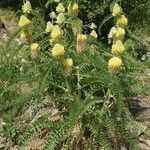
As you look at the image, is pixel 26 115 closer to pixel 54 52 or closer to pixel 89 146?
pixel 89 146

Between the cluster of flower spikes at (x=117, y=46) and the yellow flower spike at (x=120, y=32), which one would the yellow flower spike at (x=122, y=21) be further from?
the yellow flower spike at (x=120, y=32)

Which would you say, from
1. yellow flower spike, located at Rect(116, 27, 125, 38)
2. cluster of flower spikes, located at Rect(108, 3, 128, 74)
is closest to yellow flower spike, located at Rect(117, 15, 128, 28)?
cluster of flower spikes, located at Rect(108, 3, 128, 74)

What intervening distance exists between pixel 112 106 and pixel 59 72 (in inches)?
24.2

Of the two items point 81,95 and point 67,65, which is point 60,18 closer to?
point 67,65

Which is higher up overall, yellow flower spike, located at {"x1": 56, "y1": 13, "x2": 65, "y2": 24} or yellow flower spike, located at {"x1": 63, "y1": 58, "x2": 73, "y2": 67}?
yellow flower spike, located at {"x1": 56, "y1": 13, "x2": 65, "y2": 24}

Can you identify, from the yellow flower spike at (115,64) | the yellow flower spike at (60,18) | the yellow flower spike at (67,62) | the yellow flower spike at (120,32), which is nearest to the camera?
the yellow flower spike at (115,64)

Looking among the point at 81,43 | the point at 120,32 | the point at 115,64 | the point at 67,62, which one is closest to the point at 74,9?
the point at 81,43

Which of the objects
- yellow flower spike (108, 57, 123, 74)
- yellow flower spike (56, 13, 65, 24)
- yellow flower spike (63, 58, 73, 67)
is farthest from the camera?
yellow flower spike (56, 13, 65, 24)

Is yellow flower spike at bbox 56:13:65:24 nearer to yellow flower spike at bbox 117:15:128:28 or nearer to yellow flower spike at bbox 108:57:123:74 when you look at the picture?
yellow flower spike at bbox 117:15:128:28

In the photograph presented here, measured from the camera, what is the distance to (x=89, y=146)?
4914mm

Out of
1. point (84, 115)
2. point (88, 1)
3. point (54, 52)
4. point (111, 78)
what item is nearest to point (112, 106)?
point (84, 115)

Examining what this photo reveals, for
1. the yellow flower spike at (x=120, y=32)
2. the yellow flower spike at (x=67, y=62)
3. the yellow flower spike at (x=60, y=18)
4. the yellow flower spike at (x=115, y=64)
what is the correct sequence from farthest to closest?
the yellow flower spike at (x=60, y=18) < the yellow flower spike at (x=120, y=32) < the yellow flower spike at (x=67, y=62) < the yellow flower spike at (x=115, y=64)

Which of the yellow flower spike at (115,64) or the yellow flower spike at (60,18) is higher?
the yellow flower spike at (60,18)

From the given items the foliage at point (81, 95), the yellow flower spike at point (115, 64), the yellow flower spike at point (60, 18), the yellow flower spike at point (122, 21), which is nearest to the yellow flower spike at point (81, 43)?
the foliage at point (81, 95)
